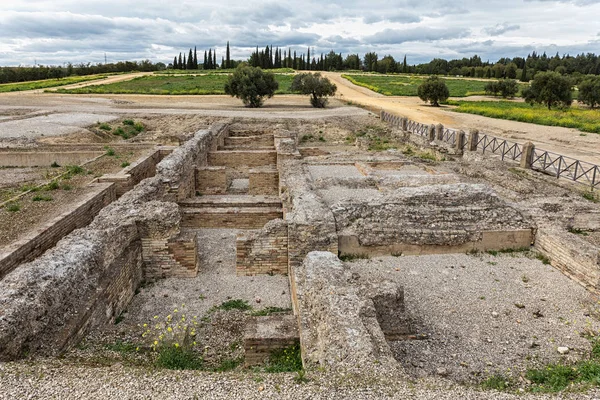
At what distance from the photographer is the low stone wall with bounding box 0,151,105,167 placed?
1603cm

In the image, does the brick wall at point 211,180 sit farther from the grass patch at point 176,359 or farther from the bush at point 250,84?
the bush at point 250,84

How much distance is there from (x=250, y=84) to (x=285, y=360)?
99.4 ft

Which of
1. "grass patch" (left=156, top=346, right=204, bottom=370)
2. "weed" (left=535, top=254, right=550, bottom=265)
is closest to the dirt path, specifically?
"weed" (left=535, top=254, right=550, bottom=265)

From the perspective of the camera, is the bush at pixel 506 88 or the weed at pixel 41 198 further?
the bush at pixel 506 88

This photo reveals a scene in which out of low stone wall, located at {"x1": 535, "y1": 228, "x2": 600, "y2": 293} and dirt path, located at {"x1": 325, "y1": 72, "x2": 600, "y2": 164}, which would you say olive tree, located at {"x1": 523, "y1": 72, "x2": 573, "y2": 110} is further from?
low stone wall, located at {"x1": 535, "y1": 228, "x2": 600, "y2": 293}

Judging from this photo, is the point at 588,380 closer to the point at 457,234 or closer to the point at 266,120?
the point at 457,234

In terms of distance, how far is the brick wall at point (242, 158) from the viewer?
15.5 m

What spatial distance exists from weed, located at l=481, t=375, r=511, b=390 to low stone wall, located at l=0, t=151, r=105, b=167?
15.9 meters

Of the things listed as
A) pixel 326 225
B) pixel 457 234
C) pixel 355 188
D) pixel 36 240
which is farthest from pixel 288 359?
pixel 355 188

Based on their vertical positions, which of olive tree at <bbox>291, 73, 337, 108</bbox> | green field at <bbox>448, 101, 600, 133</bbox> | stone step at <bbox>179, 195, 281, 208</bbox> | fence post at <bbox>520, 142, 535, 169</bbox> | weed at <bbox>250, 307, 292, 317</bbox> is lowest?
weed at <bbox>250, 307, 292, 317</bbox>

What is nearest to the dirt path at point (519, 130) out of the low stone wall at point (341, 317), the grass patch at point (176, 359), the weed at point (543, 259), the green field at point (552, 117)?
the green field at point (552, 117)

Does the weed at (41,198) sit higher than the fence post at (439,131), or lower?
lower

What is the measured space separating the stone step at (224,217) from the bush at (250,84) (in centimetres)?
2479

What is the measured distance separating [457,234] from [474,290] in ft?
4.70
